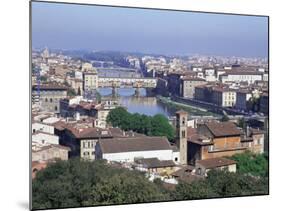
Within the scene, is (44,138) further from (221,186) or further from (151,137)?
(221,186)

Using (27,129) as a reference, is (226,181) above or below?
below

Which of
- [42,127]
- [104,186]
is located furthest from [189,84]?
[42,127]

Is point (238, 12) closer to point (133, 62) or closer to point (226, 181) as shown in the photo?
point (133, 62)

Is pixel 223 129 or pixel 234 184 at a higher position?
pixel 223 129

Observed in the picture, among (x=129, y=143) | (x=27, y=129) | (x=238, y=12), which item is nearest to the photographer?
(x=27, y=129)
